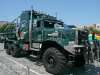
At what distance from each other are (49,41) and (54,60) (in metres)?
1.00

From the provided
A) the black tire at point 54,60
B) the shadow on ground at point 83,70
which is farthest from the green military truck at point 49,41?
the shadow on ground at point 83,70

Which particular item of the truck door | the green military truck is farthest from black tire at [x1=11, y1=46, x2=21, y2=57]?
the truck door

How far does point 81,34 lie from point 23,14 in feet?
16.3

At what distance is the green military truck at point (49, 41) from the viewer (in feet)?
29.5

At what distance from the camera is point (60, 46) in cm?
908

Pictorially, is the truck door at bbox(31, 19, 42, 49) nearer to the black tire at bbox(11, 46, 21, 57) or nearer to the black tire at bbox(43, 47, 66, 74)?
the black tire at bbox(43, 47, 66, 74)

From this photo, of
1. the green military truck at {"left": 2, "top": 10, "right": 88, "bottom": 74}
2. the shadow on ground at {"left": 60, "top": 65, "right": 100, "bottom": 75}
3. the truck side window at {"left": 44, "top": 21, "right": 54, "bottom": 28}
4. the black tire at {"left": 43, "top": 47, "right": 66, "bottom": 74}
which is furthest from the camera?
the truck side window at {"left": 44, "top": 21, "right": 54, "bottom": 28}

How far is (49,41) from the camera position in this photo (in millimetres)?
9688

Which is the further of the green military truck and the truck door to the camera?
the truck door

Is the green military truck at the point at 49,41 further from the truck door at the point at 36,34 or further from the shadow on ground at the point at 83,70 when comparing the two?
the shadow on ground at the point at 83,70

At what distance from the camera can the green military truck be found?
8992mm

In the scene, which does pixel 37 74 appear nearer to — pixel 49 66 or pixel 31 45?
pixel 49 66

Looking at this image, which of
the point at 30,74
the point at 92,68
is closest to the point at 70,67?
the point at 92,68

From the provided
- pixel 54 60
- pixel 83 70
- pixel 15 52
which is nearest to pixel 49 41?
pixel 54 60
